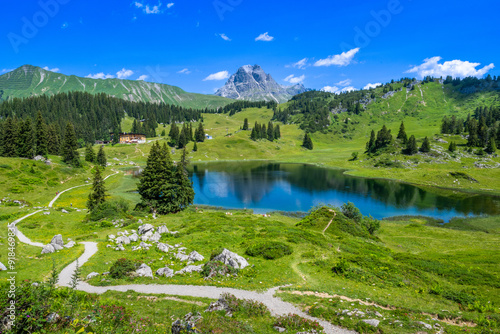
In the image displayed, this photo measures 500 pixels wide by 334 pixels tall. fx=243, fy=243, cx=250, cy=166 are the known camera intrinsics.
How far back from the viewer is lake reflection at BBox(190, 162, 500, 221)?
237 ft

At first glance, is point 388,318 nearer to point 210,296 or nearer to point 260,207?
point 210,296

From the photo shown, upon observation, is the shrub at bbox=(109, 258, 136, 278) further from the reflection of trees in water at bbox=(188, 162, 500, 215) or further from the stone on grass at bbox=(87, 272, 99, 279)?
the reflection of trees in water at bbox=(188, 162, 500, 215)

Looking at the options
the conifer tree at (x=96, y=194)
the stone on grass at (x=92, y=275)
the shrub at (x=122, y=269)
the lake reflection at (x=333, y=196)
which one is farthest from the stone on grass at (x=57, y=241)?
the lake reflection at (x=333, y=196)

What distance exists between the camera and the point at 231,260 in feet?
80.4

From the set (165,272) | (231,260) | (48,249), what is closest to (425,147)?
(231,260)

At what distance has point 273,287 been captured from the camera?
67.8ft

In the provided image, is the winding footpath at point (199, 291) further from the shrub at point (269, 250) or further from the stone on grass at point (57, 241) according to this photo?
the stone on grass at point (57, 241)

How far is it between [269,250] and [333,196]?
63.1 metres

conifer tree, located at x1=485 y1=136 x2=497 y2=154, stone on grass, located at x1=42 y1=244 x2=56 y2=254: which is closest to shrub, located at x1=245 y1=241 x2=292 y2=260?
stone on grass, located at x1=42 y1=244 x2=56 y2=254

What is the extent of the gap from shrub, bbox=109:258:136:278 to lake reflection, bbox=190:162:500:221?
167 ft

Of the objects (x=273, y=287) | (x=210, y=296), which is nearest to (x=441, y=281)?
(x=273, y=287)

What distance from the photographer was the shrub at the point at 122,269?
21.4 metres

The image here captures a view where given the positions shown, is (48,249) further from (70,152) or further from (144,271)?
(70,152)

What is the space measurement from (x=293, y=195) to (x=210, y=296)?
7232cm
